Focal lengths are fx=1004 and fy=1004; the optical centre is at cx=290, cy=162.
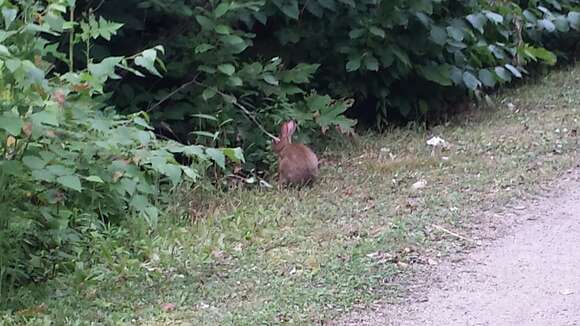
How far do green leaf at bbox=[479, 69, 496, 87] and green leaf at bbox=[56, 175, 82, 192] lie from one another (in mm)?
4514

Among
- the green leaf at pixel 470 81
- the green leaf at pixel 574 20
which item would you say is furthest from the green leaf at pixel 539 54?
the green leaf at pixel 470 81

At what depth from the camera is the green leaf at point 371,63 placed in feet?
25.4

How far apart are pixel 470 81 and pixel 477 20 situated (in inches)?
20.1

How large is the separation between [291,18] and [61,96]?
3.07 meters

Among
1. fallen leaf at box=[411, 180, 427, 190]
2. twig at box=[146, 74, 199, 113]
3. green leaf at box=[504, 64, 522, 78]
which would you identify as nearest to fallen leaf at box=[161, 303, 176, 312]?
fallen leaf at box=[411, 180, 427, 190]

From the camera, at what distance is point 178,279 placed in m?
4.86

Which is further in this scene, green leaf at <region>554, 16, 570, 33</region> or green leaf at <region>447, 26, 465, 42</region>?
green leaf at <region>554, 16, 570, 33</region>

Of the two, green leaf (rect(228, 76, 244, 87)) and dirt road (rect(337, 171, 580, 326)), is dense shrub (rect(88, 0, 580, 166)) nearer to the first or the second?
green leaf (rect(228, 76, 244, 87))

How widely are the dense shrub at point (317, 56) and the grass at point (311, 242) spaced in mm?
668

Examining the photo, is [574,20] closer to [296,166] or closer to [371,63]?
[371,63]

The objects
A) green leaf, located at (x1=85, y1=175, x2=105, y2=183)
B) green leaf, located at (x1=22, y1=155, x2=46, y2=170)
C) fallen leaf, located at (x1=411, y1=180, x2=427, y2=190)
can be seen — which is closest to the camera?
green leaf, located at (x1=22, y1=155, x2=46, y2=170)

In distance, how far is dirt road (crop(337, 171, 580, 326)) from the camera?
4305mm

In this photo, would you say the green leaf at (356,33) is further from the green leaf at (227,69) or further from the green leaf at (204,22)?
the green leaf at (204,22)

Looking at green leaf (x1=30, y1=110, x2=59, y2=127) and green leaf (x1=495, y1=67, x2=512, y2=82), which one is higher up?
green leaf (x1=30, y1=110, x2=59, y2=127)
